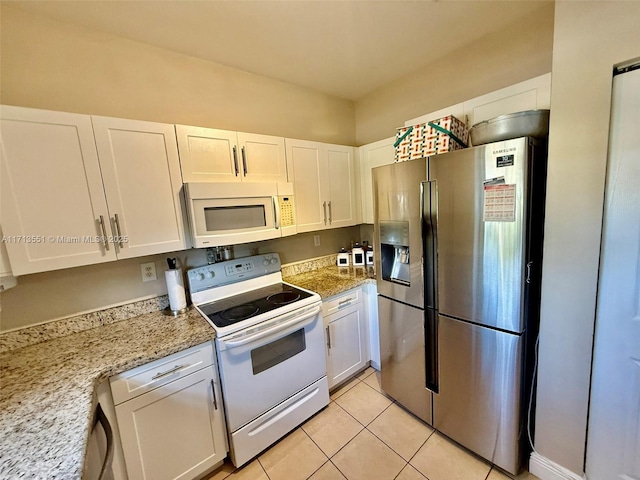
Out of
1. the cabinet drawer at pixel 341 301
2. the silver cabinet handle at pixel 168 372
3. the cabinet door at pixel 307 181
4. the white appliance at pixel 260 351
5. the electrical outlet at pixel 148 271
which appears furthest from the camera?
the cabinet door at pixel 307 181

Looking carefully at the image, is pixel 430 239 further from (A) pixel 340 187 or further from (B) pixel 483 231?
(A) pixel 340 187

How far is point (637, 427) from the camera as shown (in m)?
1.11

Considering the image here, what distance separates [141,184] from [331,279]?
1499 millimetres

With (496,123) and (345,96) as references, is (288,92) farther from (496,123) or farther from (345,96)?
(496,123)

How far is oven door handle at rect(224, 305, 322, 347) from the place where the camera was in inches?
55.4

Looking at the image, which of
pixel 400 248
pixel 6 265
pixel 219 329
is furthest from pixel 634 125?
pixel 6 265

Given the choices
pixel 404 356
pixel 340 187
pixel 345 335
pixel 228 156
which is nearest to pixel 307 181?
pixel 340 187

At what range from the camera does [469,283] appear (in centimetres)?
139

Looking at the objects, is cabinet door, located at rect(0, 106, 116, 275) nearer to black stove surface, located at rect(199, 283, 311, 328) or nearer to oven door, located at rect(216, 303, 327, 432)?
black stove surface, located at rect(199, 283, 311, 328)

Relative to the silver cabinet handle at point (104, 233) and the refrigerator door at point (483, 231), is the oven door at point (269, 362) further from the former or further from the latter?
the refrigerator door at point (483, 231)

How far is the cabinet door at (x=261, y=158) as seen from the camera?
1.81 metres

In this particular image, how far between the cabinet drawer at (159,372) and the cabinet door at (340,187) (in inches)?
56.9

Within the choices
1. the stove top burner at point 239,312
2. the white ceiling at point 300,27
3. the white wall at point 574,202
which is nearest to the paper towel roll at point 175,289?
the stove top burner at point 239,312

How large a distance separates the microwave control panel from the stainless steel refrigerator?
65 centimetres
